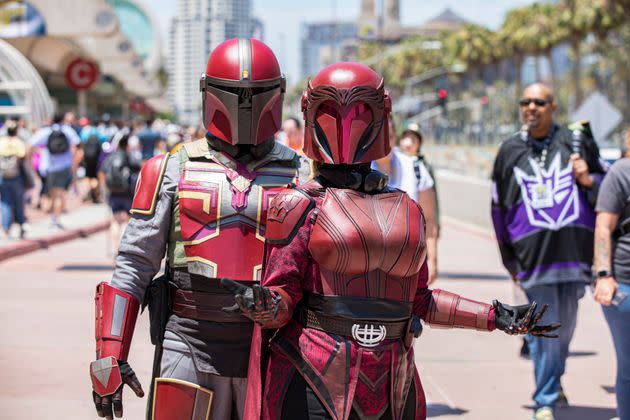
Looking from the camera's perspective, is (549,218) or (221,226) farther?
(549,218)

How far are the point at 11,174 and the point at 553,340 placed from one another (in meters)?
10.6

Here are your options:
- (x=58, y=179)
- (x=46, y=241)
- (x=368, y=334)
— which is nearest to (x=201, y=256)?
(x=368, y=334)

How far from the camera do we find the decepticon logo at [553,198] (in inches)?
247

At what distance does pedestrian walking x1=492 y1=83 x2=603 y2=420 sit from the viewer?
6242mm

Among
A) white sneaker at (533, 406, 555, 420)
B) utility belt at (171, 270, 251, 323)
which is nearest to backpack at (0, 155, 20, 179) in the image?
white sneaker at (533, 406, 555, 420)

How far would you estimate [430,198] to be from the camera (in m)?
7.43

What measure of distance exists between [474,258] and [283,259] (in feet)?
41.9

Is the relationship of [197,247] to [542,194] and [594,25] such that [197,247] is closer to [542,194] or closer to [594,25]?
[542,194]

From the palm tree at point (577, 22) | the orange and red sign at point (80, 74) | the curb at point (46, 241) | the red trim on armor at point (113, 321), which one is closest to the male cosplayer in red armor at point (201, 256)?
the red trim on armor at point (113, 321)

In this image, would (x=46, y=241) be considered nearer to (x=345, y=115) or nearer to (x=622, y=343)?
(x=622, y=343)

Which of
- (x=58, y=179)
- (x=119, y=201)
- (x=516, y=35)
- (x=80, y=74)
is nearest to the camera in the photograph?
(x=119, y=201)

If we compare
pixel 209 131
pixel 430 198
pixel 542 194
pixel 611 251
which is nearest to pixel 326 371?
pixel 209 131

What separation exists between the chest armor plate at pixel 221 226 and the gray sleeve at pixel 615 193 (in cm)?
248

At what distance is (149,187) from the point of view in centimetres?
371
